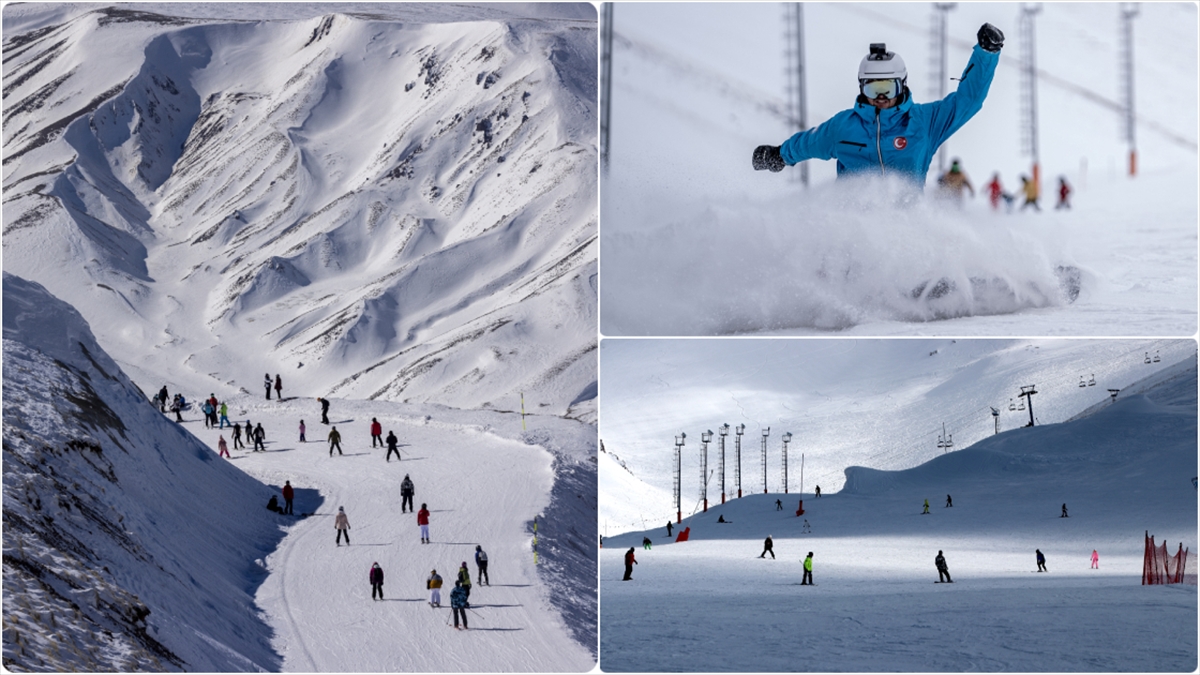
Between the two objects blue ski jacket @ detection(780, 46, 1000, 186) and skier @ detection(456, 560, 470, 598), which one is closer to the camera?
blue ski jacket @ detection(780, 46, 1000, 186)

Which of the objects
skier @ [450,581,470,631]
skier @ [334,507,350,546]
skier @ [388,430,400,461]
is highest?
skier @ [388,430,400,461]

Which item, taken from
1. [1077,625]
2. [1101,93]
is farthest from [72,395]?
[1101,93]

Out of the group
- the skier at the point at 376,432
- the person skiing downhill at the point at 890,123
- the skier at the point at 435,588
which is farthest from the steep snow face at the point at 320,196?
the person skiing downhill at the point at 890,123

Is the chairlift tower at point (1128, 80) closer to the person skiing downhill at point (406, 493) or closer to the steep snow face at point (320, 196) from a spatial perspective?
the person skiing downhill at point (406, 493)

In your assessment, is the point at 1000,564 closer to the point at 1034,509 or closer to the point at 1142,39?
the point at 1034,509

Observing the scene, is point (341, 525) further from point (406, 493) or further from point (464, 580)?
point (464, 580)

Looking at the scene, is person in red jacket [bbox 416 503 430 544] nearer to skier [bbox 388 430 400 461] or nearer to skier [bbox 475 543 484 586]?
skier [bbox 475 543 484 586]

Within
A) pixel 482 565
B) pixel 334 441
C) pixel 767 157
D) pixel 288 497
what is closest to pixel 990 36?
pixel 767 157

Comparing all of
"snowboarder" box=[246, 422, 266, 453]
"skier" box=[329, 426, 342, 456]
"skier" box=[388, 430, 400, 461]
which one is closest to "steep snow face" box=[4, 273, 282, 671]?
"skier" box=[388, 430, 400, 461]
